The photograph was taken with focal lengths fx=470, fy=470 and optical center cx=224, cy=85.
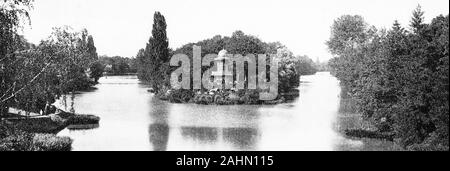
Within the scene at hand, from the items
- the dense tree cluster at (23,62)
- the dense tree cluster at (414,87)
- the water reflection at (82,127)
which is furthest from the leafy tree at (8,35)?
the dense tree cluster at (414,87)

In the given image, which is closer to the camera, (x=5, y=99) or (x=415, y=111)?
(x=415, y=111)

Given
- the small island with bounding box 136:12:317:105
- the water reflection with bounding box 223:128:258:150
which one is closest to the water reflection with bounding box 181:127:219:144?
the water reflection with bounding box 223:128:258:150

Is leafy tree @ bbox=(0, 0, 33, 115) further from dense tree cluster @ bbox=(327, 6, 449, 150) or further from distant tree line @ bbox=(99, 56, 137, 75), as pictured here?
distant tree line @ bbox=(99, 56, 137, 75)

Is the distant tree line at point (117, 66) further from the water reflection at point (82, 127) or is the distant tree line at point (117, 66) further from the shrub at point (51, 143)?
the shrub at point (51, 143)

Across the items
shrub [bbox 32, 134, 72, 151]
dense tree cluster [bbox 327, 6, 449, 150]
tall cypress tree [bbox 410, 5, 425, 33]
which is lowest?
shrub [bbox 32, 134, 72, 151]

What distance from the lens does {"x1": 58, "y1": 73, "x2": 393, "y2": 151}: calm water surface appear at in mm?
24906

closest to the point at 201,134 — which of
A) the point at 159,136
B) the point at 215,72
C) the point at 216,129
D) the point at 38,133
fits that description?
the point at 216,129

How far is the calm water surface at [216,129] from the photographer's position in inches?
981

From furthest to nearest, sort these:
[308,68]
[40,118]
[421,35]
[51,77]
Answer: [308,68] < [40,118] < [51,77] < [421,35]

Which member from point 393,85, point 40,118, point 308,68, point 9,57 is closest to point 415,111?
point 393,85

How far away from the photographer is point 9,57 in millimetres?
24453

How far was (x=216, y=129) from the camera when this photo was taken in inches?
1200
